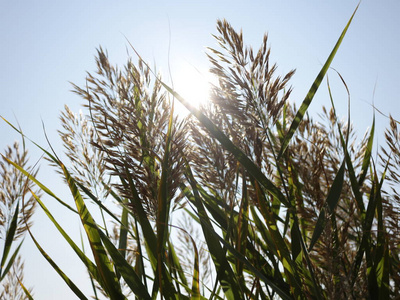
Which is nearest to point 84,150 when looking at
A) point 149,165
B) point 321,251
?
point 149,165

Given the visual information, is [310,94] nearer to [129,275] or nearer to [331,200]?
[331,200]

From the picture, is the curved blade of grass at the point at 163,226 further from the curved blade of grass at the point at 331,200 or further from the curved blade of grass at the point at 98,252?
the curved blade of grass at the point at 331,200

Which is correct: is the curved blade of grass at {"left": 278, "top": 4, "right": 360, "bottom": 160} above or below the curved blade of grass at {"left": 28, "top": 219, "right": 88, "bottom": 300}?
above

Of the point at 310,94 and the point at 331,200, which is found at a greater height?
the point at 310,94

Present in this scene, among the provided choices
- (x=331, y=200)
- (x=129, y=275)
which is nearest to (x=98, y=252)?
(x=129, y=275)

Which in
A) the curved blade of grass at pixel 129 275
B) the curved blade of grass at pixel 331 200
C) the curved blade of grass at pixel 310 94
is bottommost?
the curved blade of grass at pixel 129 275

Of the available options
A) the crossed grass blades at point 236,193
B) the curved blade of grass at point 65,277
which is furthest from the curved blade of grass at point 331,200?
the curved blade of grass at point 65,277

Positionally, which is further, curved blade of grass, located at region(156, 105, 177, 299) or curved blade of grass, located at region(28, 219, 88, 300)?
curved blade of grass, located at region(28, 219, 88, 300)

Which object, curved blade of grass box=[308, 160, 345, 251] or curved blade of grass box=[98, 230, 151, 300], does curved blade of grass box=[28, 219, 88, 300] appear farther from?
curved blade of grass box=[308, 160, 345, 251]

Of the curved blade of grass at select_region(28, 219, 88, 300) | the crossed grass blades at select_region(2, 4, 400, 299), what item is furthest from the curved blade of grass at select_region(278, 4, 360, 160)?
the curved blade of grass at select_region(28, 219, 88, 300)

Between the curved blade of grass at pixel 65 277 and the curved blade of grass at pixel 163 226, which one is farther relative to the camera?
the curved blade of grass at pixel 65 277

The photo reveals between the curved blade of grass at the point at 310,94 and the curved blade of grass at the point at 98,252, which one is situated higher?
the curved blade of grass at the point at 310,94

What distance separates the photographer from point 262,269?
4.71 feet

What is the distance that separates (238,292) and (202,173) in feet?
1.63
